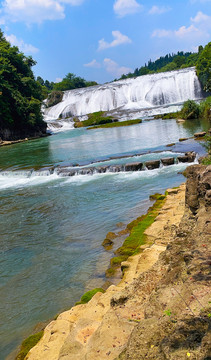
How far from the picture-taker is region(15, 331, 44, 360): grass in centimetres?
505

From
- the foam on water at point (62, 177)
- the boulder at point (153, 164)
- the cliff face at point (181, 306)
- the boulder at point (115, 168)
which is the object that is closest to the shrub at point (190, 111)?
the foam on water at point (62, 177)

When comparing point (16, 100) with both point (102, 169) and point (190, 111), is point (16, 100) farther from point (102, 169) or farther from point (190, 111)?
point (102, 169)

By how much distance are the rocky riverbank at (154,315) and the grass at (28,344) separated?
300 millimetres

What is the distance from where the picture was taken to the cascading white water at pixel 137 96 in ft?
164

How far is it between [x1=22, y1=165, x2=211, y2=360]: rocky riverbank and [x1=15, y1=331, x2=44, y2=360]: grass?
30 cm

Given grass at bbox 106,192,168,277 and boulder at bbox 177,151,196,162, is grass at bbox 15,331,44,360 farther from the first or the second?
boulder at bbox 177,151,196,162

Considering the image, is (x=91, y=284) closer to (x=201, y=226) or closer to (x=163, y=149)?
(x=201, y=226)

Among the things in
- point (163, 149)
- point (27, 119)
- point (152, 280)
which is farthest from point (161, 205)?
point (27, 119)

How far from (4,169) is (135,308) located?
19984 millimetres

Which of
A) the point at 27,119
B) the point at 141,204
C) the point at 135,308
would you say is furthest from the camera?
the point at 27,119

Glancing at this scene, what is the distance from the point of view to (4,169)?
2270 centimetres

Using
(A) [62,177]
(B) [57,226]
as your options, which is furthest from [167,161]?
(B) [57,226]

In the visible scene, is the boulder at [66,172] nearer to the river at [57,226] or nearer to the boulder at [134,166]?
the river at [57,226]

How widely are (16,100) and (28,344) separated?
44.8 metres
